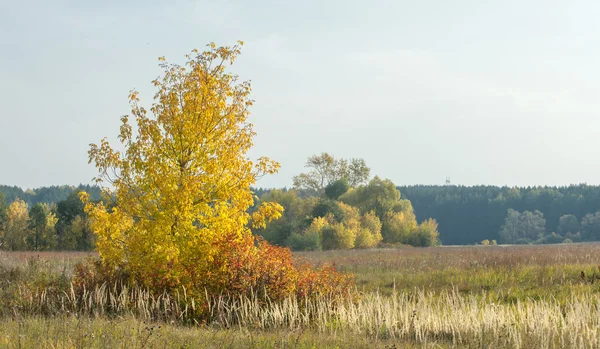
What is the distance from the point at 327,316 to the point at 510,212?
479 ft

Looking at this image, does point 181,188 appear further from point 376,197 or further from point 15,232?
point 376,197

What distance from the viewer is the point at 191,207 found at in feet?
46.8

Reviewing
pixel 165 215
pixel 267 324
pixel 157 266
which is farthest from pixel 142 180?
pixel 267 324

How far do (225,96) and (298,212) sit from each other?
6573cm

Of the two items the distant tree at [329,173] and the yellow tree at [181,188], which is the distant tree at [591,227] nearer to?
the distant tree at [329,173]

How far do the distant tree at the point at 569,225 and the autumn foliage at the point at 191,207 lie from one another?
136373 mm

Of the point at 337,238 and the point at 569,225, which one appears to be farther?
the point at 569,225

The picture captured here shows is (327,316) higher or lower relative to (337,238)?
higher

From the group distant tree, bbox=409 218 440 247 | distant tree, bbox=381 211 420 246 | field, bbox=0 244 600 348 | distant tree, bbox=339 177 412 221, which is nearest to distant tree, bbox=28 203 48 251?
distant tree, bbox=339 177 412 221

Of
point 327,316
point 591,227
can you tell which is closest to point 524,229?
point 591,227

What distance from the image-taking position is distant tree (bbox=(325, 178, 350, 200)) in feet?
276

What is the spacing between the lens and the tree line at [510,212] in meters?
136

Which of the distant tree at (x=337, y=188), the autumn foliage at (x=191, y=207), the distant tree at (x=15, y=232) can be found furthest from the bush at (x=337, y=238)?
the autumn foliage at (x=191, y=207)

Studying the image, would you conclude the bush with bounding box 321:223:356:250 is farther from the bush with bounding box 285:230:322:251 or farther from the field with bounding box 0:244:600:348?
the field with bounding box 0:244:600:348
